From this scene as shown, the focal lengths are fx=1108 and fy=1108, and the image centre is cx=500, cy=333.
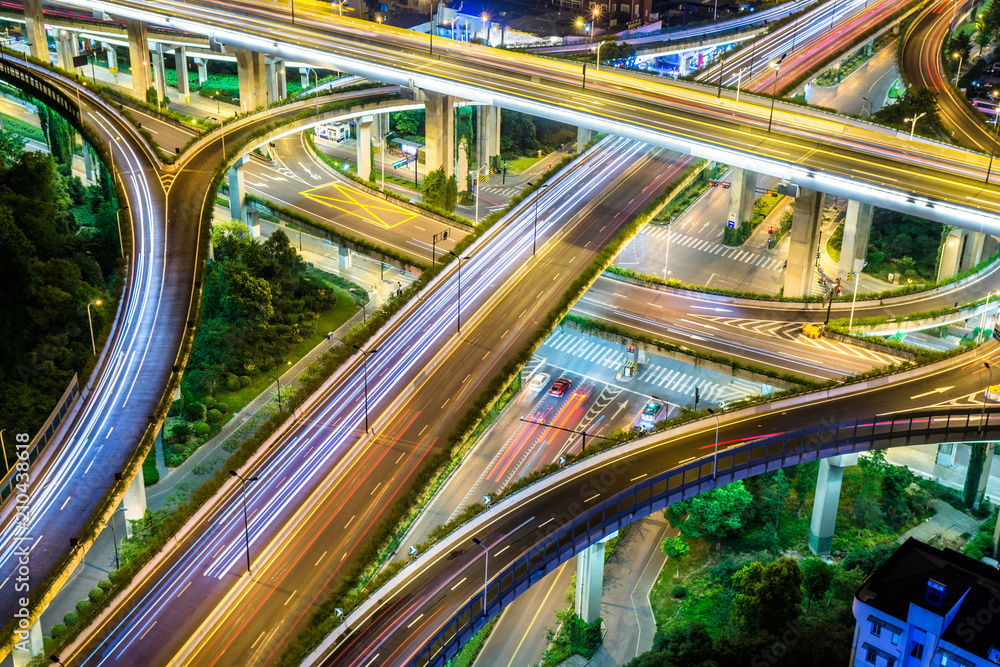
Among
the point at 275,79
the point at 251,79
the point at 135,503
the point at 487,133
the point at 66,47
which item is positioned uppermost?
the point at 251,79

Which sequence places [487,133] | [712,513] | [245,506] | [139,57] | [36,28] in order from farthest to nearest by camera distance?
1. [36,28]
2. [139,57]
3. [487,133]
4. [712,513]
5. [245,506]

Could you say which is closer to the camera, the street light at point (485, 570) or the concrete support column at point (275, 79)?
the street light at point (485, 570)

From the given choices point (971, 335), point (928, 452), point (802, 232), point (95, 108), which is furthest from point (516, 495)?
point (95, 108)

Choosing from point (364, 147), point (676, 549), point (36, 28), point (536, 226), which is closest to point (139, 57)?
point (36, 28)

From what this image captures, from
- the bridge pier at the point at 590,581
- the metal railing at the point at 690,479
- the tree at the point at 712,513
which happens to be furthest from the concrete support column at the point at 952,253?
the bridge pier at the point at 590,581

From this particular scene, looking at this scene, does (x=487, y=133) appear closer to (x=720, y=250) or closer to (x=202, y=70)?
(x=720, y=250)

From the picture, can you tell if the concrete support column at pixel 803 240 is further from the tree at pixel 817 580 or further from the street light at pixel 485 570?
the street light at pixel 485 570

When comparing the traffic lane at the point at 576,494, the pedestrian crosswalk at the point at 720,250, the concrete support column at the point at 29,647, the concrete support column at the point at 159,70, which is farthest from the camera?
the concrete support column at the point at 159,70
